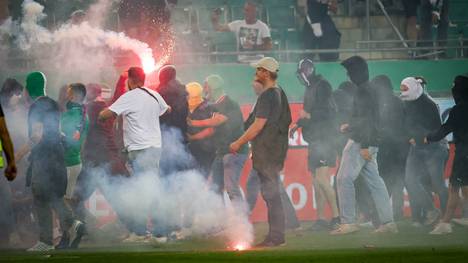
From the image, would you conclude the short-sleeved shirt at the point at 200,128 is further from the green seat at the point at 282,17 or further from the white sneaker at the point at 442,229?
the green seat at the point at 282,17

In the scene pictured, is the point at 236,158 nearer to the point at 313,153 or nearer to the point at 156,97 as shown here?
the point at 313,153

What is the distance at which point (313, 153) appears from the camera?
55.1ft

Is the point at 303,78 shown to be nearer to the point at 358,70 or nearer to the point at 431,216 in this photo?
the point at 358,70

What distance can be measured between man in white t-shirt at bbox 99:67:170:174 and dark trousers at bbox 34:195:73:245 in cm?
110

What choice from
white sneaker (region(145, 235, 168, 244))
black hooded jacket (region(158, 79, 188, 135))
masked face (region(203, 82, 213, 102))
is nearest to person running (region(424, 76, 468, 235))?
masked face (region(203, 82, 213, 102))

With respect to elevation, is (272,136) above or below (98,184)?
above

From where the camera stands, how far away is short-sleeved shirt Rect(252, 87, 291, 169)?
14008 mm

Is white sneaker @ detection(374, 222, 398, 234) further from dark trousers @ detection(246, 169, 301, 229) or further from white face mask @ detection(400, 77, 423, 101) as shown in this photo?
white face mask @ detection(400, 77, 423, 101)

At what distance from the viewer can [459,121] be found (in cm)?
1581

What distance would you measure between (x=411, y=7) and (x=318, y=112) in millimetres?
4968

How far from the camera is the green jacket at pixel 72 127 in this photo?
15250mm

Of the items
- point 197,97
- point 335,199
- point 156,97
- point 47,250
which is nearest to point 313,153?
point 335,199

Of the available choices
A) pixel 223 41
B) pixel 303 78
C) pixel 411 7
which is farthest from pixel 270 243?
pixel 411 7

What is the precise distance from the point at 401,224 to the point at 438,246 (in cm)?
342
